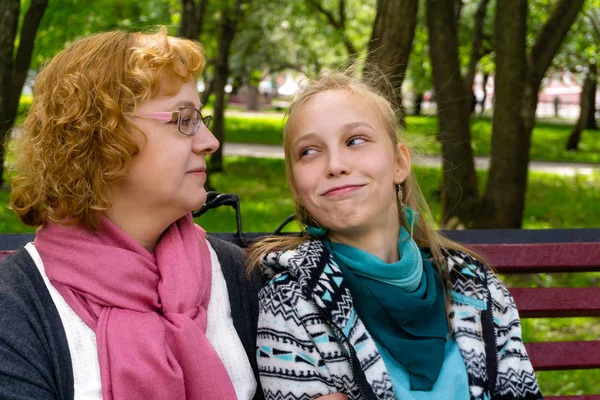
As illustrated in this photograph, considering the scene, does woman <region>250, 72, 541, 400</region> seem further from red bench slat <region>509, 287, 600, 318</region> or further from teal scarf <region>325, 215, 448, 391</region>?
red bench slat <region>509, 287, 600, 318</region>

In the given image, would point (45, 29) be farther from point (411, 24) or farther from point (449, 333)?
point (449, 333)

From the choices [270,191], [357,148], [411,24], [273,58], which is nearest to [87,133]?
[357,148]

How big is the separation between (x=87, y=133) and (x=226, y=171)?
13.8m

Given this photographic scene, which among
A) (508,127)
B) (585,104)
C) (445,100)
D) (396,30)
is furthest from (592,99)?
(396,30)

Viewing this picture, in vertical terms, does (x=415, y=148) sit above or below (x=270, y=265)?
above

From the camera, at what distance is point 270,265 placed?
106 inches

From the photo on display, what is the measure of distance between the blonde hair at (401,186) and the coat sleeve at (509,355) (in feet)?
0.57

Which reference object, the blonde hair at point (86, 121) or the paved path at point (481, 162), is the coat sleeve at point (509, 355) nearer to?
the blonde hair at point (86, 121)

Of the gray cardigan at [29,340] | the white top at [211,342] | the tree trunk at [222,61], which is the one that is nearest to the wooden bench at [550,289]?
the white top at [211,342]

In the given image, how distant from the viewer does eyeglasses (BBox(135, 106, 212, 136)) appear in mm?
2355

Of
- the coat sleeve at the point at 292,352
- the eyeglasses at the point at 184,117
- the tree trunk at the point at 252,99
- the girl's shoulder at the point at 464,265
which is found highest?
the eyeglasses at the point at 184,117

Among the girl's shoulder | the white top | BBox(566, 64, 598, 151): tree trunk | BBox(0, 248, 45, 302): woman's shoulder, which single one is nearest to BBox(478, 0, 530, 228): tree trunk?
the girl's shoulder

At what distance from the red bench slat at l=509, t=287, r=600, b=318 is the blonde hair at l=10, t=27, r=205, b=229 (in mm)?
1608

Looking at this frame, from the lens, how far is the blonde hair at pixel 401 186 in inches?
107
